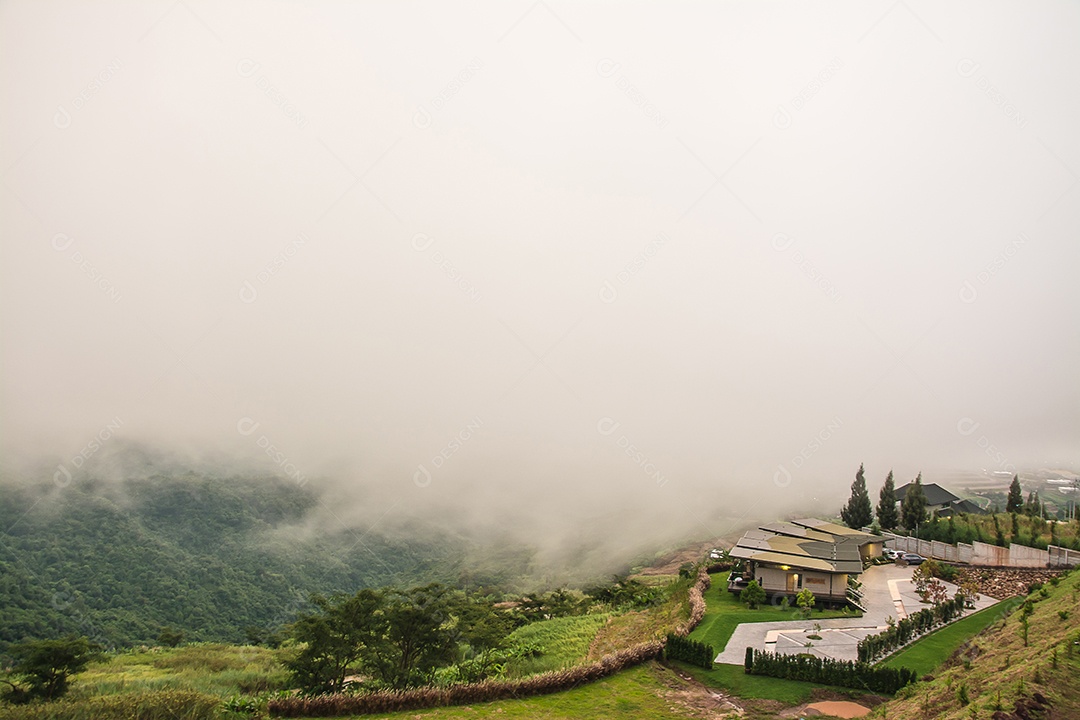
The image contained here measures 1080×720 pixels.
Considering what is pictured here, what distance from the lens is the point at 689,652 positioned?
2162cm

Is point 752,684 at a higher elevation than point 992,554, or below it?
below

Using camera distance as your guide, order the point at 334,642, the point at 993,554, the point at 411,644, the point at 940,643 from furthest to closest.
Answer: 1. the point at 993,554
2. the point at 940,643
3. the point at 411,644
4. the point at 334,642

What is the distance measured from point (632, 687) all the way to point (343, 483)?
12479 cm

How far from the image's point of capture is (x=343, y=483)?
13175cm

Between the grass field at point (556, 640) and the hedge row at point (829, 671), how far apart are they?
8041 millimetres

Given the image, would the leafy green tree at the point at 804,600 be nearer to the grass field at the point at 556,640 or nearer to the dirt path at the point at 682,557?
the grass field at the point at 556,640

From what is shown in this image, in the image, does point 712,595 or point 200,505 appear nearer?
point 712,595

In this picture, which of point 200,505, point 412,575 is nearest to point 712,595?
point 412,575

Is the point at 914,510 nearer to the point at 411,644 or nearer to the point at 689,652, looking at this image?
the point at 689,652

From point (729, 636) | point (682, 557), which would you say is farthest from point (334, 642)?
point (682, 557)

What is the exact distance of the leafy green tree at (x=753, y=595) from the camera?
31.2 m

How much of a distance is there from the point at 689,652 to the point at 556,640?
11710mm

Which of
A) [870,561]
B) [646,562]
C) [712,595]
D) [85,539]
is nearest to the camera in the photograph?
[712,595]

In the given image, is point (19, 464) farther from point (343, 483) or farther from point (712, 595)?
point (712, 595)
